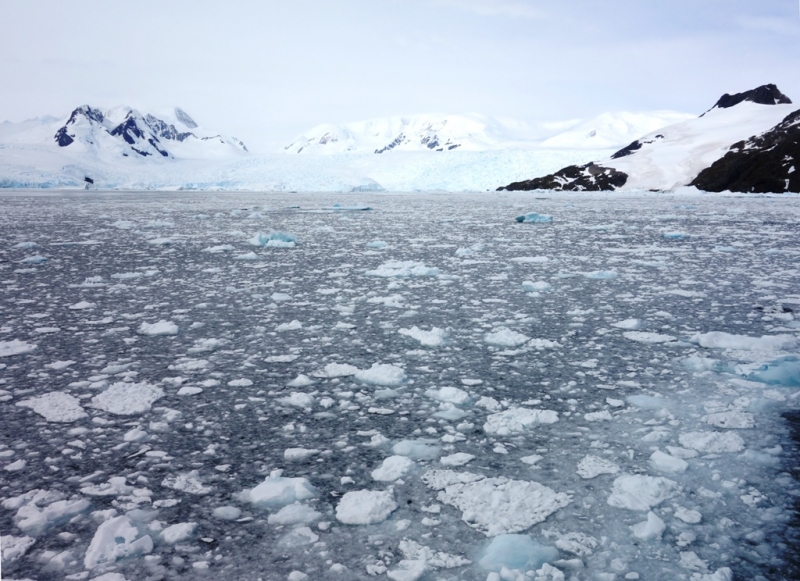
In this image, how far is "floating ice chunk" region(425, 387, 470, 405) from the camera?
2.56 metres

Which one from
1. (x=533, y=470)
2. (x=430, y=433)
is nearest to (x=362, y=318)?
(x=430, y=433)

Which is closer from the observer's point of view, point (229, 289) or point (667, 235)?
point (229, 289)

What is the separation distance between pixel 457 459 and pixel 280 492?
65cm

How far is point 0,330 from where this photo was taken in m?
3.65

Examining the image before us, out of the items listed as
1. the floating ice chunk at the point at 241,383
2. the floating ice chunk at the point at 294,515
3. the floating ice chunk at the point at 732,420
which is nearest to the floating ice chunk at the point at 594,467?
the floating ice chunk at the point at 732,420

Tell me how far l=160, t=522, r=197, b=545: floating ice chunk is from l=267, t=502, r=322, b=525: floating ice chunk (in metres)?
0.22

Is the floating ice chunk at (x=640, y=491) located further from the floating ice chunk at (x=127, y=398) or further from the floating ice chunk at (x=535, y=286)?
the floating ice chunk at (x=535, y=286)

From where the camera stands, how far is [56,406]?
8.10 ft

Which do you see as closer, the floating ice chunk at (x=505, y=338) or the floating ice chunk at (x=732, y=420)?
the floating ice chunk at (x=732, y=420)

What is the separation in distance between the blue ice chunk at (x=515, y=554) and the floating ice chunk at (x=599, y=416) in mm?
913

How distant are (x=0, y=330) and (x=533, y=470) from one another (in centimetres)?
356

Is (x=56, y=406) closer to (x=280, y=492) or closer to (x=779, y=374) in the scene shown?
(x=280, y=492)

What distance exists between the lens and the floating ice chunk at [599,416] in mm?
2363

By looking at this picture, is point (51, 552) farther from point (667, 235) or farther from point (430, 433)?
point (667, 235)
